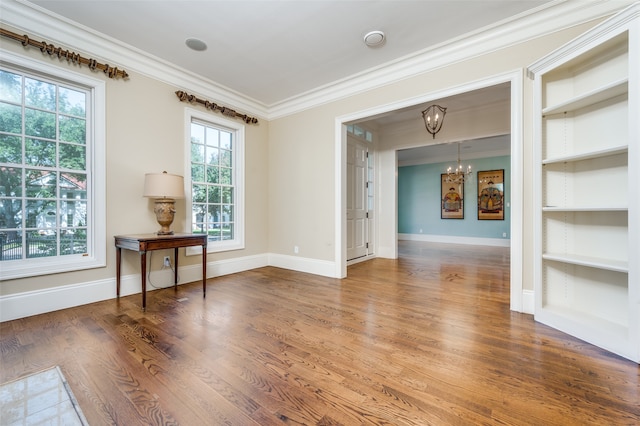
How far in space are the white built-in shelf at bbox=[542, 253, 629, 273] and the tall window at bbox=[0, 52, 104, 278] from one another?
4457 millimetres

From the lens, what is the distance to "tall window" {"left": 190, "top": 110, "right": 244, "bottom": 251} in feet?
12.7

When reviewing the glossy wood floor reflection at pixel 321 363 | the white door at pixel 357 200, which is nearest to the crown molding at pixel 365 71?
the white door at pixel 357 200

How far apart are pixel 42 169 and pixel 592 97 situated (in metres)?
4.94

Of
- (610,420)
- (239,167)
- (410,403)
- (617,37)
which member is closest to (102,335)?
(410,403)

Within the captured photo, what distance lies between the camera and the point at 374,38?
2.80 metres

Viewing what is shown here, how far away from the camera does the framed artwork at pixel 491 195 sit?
24.9 feet

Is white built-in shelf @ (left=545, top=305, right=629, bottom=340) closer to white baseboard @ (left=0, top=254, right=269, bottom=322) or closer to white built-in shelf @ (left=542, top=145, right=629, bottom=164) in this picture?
white built-in shelf @ (left=542, top=145, right=629, bottom=164)

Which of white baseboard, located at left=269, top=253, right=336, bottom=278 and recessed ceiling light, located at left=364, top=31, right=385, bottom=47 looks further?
white baseboard, located at left=269, top=253, right=336, bottom=278

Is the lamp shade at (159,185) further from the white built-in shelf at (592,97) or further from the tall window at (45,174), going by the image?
the white built-in shelf at (592,97)

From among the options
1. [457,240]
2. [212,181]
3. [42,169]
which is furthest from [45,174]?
[457,240]

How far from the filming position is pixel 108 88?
2.95m

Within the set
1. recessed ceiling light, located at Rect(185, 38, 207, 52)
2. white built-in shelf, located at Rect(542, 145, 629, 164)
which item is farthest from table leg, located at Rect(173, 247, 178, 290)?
white built-in shelf, located at Rect(542, 145, 629, 164)

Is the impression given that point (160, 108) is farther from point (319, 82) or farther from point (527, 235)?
point (527, 235)

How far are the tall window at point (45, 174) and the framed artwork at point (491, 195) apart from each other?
8818 mm
